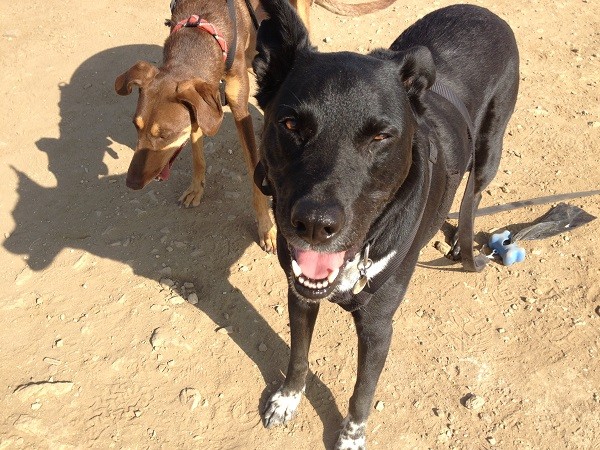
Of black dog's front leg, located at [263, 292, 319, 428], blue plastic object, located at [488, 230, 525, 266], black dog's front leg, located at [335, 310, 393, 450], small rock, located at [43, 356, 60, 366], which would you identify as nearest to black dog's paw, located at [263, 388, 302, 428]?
black dog's front leg, located at [263, 292, 319, 428]

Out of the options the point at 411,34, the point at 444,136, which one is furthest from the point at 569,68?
the point at 444,136

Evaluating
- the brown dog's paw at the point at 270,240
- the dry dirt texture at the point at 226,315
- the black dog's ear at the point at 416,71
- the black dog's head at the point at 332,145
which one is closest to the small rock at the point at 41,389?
the dry dirt texture at the point at 226,315

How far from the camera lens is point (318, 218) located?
6.03 ft

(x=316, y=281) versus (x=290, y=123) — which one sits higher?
(x=290, y=123)

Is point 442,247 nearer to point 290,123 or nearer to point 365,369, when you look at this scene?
point 365,369

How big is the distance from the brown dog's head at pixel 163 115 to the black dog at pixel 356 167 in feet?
3.93

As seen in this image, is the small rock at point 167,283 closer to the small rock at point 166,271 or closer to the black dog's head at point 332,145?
the small rock at point 166,271

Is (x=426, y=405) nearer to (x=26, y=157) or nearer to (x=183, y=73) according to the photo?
(x=183, y=73)

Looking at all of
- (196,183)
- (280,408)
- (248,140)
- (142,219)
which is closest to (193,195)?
(196,183)

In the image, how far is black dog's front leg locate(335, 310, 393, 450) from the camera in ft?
8.13

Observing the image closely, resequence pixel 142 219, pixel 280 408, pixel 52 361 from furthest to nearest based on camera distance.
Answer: pixel 142 219
pixel 52 361
pixel 280 408

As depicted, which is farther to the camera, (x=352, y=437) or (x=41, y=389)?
(x=41, y=389)

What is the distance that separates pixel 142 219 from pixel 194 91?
1.14m

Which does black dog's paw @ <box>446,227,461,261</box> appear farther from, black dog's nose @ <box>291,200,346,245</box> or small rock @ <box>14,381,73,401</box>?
small rock @ <box>14,381,73,401</box>
